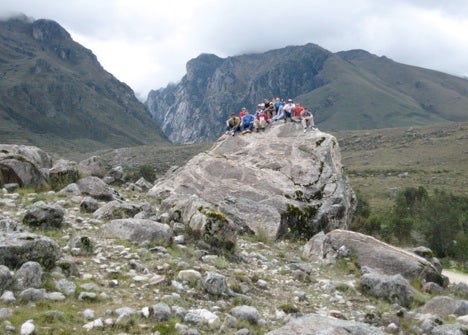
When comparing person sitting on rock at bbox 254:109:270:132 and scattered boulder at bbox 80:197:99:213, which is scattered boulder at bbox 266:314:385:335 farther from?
person sitting on rock at bbox 254:109:270:132

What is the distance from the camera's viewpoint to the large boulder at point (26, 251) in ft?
38.0

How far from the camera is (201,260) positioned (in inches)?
609

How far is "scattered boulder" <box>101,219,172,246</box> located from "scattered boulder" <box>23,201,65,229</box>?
168 cm

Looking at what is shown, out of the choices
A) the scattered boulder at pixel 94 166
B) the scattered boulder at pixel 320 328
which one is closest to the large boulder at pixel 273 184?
the scattered boulder at pixel 94 166

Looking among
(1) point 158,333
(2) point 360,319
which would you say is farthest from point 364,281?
(1) point 158,333

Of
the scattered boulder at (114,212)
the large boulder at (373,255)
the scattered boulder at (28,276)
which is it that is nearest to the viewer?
the scattered boulder at (28,276)

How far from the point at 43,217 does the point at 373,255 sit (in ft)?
42.2

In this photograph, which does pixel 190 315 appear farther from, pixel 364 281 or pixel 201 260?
pixel 364 281

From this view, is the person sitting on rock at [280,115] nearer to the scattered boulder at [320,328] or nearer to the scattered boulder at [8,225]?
the scattered boulder at [8,225]

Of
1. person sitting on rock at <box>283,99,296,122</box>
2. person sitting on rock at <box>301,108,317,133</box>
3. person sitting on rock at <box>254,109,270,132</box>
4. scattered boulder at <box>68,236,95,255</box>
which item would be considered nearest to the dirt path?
person sitting on rock at <box>301,108,317,133</box>

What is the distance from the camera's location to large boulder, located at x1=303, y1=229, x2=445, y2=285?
18.1 m

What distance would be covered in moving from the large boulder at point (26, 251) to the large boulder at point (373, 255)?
11.3 m

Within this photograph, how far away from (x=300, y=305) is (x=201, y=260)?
3.86 m

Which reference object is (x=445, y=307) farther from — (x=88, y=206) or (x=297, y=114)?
(x=297, y=114)
